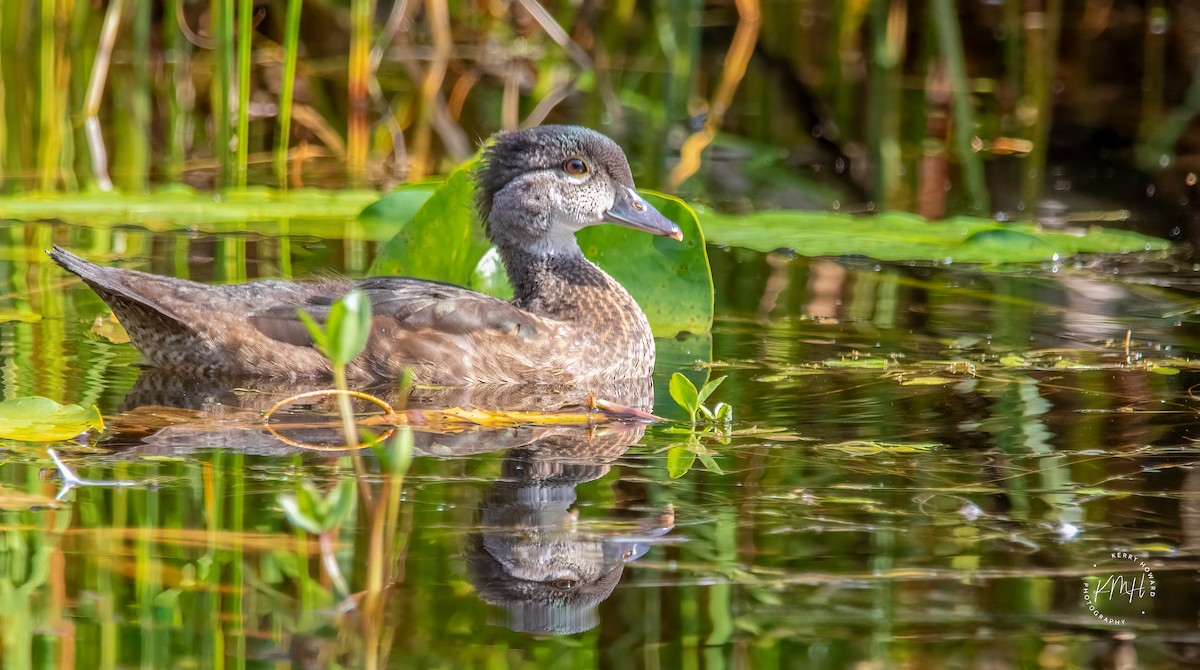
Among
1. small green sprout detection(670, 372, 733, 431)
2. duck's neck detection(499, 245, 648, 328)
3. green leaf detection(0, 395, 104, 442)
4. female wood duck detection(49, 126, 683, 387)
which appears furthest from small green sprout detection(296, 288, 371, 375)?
duck's neck detection(499, 245, 648, 328)

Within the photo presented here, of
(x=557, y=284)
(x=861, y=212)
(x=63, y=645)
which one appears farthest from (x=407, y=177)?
(x=63, y=645)

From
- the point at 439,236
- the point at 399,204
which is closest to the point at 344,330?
the point at 439,236

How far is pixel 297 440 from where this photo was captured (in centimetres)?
427

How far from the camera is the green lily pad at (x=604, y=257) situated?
6027 millimetres

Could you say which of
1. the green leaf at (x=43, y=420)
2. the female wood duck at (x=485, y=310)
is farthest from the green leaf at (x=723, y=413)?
the green leaf at (x=43, y=420)

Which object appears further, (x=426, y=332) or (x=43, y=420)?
(x=426, y=332)

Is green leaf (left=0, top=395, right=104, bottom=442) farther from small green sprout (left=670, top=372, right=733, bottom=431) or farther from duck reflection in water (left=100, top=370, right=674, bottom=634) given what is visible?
small green sprout (left=670, top=372, right=733, bottom=431)

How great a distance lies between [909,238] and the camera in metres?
7.05

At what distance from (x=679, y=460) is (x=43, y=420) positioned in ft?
5.26

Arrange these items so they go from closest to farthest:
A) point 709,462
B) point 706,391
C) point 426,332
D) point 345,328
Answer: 1. point 345,328
2. point 709,462
3. point 706,391
4. point 426,332

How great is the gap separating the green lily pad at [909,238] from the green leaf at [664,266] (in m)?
0.61

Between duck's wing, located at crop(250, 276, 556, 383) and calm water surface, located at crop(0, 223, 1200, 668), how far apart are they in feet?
1.12

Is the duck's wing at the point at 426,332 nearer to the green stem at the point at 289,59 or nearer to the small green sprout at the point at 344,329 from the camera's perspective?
the green stem at the point at 289,59

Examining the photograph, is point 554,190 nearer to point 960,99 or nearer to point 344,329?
point 344,329
